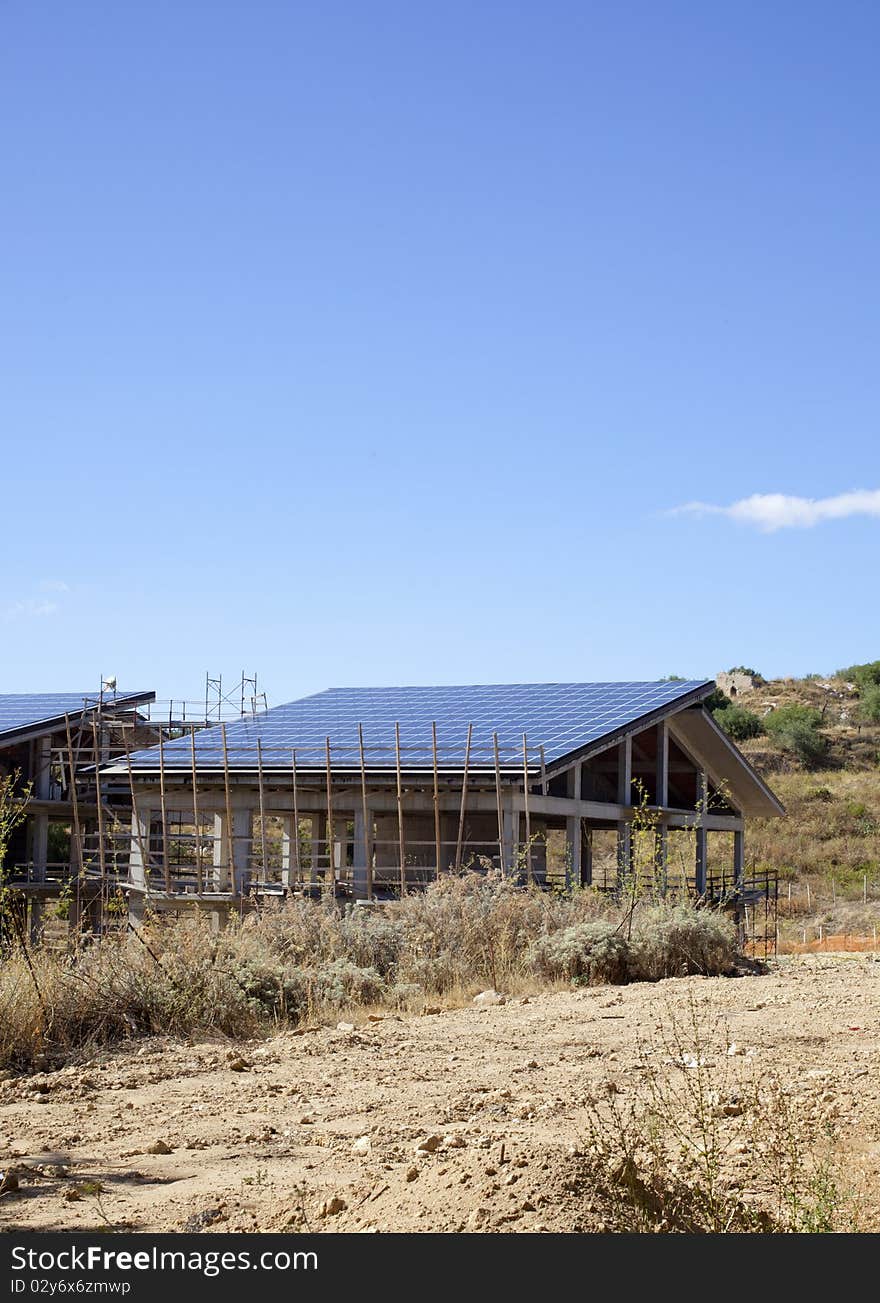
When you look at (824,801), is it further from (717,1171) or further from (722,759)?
(717,1171)

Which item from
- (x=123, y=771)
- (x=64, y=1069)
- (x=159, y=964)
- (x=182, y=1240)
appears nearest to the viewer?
(x=182, y=1240)

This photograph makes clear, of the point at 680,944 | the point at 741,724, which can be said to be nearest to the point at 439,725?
the point at 680,944

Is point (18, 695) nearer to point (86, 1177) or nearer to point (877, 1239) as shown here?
point (86, 1177)

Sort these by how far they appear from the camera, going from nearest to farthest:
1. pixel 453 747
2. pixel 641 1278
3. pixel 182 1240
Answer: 1. pixel 641 1278
2. pixel 182 1240
3. pixel 453 747

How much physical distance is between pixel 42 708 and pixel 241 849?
1126cm

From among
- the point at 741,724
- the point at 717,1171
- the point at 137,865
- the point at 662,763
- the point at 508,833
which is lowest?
the point at 137,865

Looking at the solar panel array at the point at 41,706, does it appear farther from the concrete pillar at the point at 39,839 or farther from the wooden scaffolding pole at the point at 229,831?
the wooden scaffolding pole at the point at 229,831

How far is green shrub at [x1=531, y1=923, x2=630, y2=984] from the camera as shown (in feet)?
49.6

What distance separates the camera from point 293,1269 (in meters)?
4.66

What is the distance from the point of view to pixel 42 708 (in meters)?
34.9

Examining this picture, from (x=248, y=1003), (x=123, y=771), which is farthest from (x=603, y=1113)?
(x=123, y=771)

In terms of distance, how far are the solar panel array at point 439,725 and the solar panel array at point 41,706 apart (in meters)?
5.71

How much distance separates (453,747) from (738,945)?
780 centimetres

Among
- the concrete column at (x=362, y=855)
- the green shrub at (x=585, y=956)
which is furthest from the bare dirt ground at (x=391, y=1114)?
the concrete column at (x=362, y=855)
